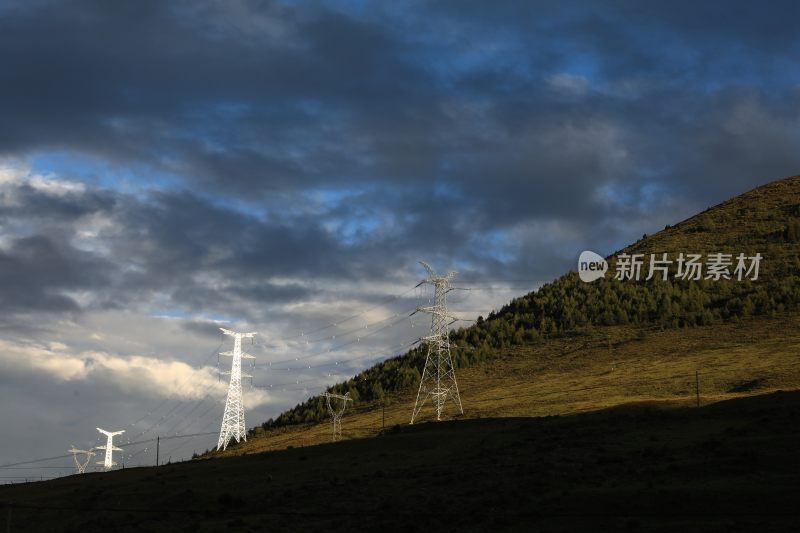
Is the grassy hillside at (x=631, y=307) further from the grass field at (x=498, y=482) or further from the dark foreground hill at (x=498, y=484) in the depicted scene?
the dark foreground hill at (x=498, y=484)

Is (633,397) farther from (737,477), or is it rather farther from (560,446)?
(737,477)

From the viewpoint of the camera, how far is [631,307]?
156500 mm

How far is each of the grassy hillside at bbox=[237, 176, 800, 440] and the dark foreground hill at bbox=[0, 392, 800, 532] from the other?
210 ft

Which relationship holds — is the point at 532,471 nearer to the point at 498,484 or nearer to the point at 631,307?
the point at 498,484

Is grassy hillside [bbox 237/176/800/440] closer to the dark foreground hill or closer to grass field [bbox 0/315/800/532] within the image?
grass field [bbox 0/315/800/532]

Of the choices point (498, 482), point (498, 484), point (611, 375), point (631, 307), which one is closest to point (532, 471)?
point (498, 482)

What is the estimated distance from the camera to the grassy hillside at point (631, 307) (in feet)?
467

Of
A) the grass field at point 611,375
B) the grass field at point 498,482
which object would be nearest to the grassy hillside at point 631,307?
the grass field at point 611,375

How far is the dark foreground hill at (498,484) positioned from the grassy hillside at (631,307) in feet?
210

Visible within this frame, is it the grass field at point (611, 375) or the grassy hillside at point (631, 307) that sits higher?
the grassy hillside at point (631, 307)

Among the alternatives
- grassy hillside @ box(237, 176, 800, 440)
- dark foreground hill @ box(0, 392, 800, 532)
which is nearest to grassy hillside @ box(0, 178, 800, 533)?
dark foreground hill @ box(0, 392, 800, 532)

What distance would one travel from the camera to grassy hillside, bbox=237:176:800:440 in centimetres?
14225

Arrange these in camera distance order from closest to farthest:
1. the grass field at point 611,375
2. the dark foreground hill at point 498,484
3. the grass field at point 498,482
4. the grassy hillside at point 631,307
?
the dark foreground hill at point 498,484 → the grass field at point 498,482 → the grass field at point 611,375 → the grassy hillside at point 631,307

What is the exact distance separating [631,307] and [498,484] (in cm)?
11412
